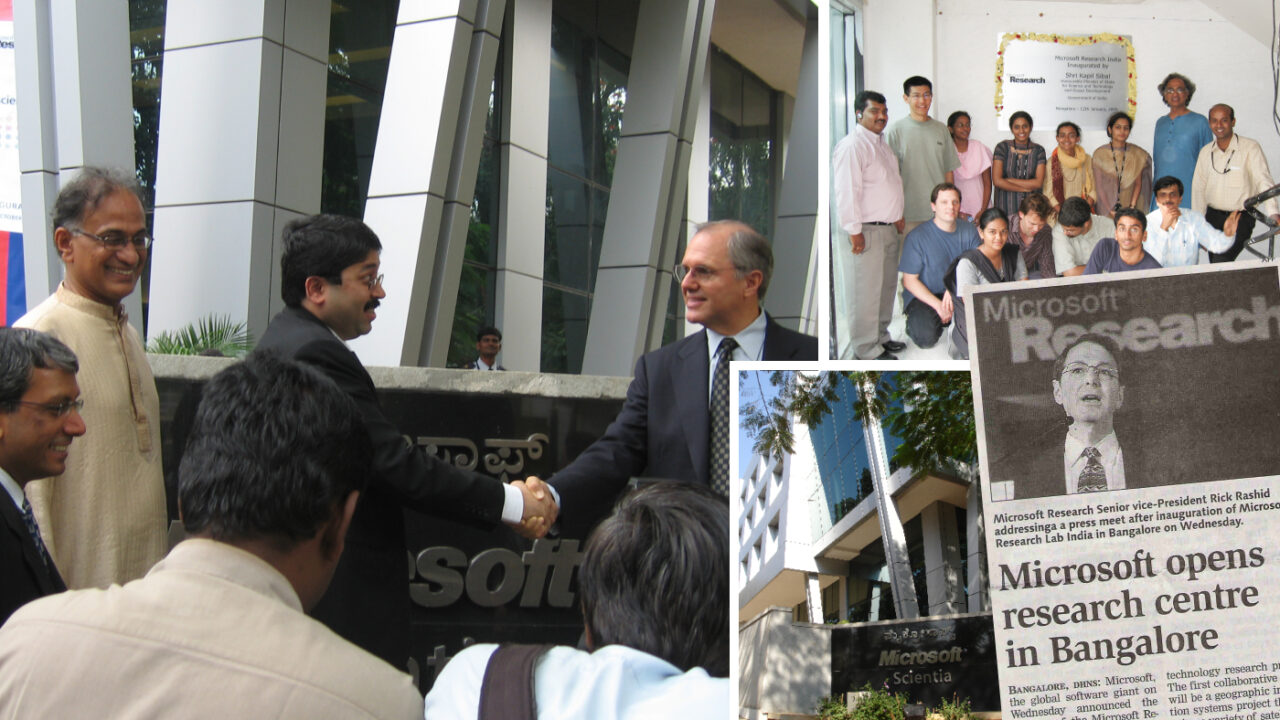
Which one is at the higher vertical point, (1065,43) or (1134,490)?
(1065,43)

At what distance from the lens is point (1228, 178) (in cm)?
435

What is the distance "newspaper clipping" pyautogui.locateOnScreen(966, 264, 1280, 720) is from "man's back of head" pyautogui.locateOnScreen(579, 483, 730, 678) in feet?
1.67

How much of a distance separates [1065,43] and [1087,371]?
270 centimetres

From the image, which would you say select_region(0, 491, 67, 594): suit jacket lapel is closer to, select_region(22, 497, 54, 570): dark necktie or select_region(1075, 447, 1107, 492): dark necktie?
select_region(22, 497, 54, 570): dark necktie

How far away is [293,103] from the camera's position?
10.2 metres

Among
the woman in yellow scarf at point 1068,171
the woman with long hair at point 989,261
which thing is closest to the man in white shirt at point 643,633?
the woman with long hair at point 989,261

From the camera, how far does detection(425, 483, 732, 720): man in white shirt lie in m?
1.62

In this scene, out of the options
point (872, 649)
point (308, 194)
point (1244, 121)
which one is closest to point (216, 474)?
point (872, 649)

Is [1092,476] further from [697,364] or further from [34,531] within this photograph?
[34,531]

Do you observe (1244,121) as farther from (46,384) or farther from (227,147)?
(227,147)

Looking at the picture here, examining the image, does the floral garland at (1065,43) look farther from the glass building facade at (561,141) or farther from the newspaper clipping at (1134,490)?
the glass building facade at (561,141)

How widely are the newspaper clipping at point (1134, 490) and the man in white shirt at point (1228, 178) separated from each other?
2.28 meters

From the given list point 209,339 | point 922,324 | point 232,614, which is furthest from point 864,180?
point 209,339

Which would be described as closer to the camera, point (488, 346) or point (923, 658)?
point (923, 658)
